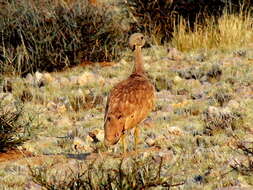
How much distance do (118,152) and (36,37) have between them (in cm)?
765

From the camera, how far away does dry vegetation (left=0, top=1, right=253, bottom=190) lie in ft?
19.8

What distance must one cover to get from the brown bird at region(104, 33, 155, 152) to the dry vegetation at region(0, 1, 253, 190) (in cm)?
33

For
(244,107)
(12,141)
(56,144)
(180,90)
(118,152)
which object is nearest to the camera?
(118,152)

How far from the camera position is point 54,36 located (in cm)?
1467

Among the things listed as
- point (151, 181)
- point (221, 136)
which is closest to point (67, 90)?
point (221, 136)

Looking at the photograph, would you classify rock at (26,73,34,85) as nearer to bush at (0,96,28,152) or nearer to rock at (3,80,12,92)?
rock at (3,80,12,92)

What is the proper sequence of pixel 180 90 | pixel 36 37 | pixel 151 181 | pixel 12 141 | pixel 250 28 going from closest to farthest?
1. pixel 151 181
2. pixel 12 141
3. pixel 180 90
4. pixel 36 37
5. pixel 250 28

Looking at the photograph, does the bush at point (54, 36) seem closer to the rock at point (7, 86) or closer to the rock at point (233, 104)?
the rock at point (7, 86)

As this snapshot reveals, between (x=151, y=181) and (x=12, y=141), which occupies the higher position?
(x=151, y=181)

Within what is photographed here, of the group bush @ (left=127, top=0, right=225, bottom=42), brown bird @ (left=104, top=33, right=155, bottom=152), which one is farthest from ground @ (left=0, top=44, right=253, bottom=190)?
bush @ (left=127, top=0, right=225, bottom=42)

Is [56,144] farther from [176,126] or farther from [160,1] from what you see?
[160,1]

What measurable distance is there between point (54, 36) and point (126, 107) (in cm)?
791

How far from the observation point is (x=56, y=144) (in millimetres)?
8758

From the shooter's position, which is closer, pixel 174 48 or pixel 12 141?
pixel 12 141
